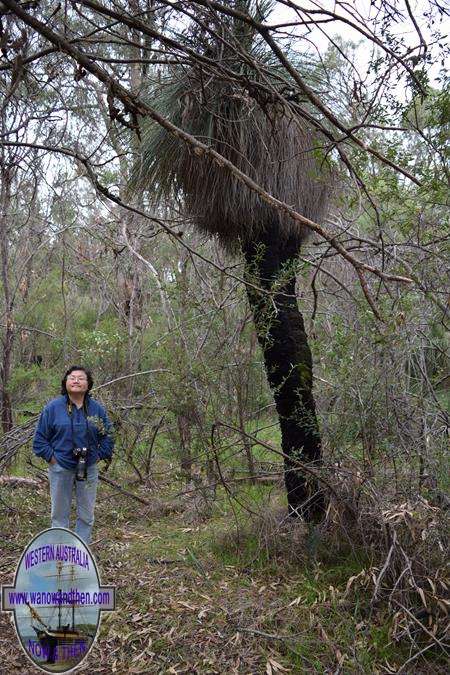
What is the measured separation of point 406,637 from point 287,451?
5.02 ft

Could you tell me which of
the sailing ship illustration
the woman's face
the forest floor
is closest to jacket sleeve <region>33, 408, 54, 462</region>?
the woman's face

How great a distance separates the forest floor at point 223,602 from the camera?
3.48 meters

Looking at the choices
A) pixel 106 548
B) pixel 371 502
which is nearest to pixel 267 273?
pixel 371 502

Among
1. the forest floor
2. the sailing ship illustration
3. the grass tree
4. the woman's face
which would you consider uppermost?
the grass tree

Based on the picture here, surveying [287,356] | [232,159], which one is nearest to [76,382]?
[287,356]

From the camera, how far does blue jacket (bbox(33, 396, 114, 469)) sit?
14.7ft

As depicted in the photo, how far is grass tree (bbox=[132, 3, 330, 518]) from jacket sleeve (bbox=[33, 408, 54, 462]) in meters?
1.62

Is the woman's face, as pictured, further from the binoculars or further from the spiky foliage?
the spiky foliage

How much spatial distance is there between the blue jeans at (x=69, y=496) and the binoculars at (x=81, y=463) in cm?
5

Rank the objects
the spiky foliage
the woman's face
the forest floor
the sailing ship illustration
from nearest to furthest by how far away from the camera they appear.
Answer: the sailing ship illustration → the forest floor → the spiky foliage → the woman's face

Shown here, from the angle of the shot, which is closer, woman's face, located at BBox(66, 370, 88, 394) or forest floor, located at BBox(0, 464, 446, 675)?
forest floor, located at BBox(0, 464, 446, 675)

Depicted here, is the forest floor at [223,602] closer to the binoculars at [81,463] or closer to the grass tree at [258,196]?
the grass tree at [258,196]

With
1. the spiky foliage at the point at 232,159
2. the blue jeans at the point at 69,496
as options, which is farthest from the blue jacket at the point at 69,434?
the spiky foliage at the point at 232,159

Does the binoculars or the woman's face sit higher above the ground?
the woman's face
